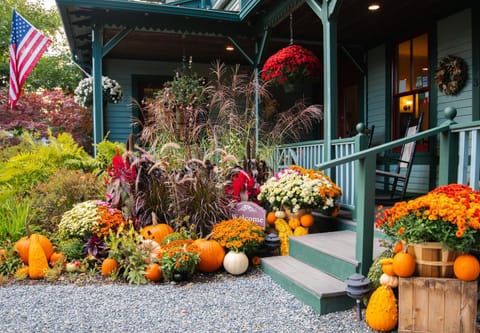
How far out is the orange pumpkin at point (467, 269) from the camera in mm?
1960

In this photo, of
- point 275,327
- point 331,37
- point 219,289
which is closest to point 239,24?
point 331,37

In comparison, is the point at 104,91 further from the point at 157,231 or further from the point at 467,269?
the point at 467,269

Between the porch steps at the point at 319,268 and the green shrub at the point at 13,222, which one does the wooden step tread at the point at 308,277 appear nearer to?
the porch steps at the point at 319,268

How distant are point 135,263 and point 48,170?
7.86 feet

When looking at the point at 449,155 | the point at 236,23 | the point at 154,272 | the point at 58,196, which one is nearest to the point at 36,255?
the point at 58,196

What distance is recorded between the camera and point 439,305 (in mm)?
2031

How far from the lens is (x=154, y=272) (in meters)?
3.12

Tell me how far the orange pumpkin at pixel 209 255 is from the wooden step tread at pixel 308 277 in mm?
395

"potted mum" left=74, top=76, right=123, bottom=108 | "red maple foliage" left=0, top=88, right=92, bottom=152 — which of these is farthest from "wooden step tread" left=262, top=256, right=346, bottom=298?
"red maple foliage" left=0, top=88, right=92, bottom=152

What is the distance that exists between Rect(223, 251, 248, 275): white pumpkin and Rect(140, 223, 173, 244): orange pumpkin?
2.20 feet

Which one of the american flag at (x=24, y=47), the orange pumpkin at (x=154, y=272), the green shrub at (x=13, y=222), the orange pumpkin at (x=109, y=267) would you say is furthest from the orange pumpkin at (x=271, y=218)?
the american flag at (x=24, y=47)

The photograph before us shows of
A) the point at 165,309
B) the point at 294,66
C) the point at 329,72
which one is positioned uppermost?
the point at 294,66

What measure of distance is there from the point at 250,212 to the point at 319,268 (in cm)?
107

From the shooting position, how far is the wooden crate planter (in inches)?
78.5
